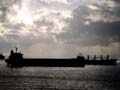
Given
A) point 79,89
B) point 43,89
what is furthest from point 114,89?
point 43,89

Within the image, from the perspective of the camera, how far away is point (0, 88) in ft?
285

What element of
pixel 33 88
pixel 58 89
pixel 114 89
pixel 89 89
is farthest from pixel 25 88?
pixel 114 89

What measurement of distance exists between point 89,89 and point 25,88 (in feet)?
53.6

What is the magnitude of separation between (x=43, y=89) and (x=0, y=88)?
10920mm

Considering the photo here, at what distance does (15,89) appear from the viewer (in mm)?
85188

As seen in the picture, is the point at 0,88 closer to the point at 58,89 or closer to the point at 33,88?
the point at 33,88

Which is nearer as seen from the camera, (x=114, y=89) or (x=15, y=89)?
(x=15, y=89)

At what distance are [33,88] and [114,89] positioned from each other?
21257mm

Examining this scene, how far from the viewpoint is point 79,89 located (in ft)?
286

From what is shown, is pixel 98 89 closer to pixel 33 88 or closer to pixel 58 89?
pixel 58 89

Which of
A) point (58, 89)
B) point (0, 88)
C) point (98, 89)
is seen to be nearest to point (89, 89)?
point (98, 89)

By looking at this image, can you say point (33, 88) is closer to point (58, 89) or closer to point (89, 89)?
point (58, 89)

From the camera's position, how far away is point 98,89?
8919 cm

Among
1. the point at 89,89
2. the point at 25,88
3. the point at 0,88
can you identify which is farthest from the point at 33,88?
the point at 89,89
